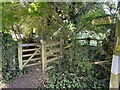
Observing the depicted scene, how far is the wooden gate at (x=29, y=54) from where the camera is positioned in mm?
4266

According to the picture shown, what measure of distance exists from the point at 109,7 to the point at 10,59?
2.23m

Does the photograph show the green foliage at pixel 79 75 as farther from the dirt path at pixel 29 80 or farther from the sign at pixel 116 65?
the sign at pixel 116 65

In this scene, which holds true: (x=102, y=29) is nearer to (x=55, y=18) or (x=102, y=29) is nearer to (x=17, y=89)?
(x=55, y=18)

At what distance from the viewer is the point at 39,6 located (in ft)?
12.7

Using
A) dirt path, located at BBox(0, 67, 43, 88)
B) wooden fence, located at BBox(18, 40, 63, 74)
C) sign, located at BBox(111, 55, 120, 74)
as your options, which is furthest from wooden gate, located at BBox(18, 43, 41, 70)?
sign, located at BBox(111, 55, 120, 74)

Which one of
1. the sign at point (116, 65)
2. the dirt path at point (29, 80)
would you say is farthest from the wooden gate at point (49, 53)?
the sign at point (116, 65)

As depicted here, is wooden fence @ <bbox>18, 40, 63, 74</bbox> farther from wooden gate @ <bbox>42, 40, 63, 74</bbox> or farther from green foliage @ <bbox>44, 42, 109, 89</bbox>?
green foliage @ <bbox>44, 42, 109, 89</bbox>

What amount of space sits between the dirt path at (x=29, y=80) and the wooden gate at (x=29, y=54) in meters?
0.19

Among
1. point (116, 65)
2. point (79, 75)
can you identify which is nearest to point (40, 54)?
point (79, 75)

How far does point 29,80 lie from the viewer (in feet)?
13.6

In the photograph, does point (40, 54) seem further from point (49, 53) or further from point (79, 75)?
point (79, 75)

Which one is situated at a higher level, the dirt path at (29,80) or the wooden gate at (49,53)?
the wooden gate at (49,53)

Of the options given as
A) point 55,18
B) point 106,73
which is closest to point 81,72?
point 106,73

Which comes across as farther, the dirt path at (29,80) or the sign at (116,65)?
the dirt path at (29,80)
